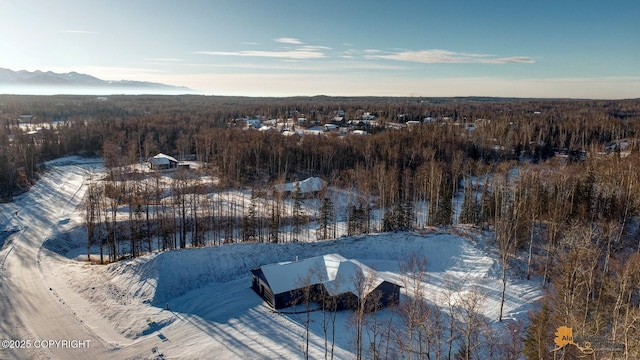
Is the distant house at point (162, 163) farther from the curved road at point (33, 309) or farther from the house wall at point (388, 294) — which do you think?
the house wall at point (388, 294)

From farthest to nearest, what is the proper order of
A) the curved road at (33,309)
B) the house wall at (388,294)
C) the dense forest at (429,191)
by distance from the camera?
1. the house wall at (388,294)
2. the dense forest at (429,191)
3. the curved road at (33,309)

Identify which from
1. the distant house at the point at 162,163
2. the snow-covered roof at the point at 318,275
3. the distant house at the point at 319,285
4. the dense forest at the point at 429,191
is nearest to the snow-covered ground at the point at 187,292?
the distant house at the point at 319,285

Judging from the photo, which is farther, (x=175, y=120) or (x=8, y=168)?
(x=175, y=120)

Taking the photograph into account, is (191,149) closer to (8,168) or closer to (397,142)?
(8,168)

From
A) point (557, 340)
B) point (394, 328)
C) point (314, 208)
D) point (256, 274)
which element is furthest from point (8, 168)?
point (557, 340)

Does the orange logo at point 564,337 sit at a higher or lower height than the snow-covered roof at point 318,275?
higher

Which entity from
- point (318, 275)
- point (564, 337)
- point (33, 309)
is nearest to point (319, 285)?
point (318, 275)

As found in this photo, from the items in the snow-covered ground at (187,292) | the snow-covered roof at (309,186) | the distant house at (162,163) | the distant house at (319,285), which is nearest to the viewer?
the snow-covered ground at (187,292)
